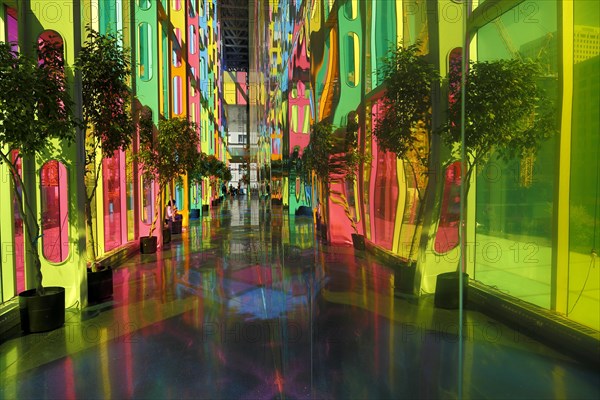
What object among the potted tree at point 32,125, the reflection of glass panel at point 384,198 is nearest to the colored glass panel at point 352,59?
the reflection of glass panel at point 384,198

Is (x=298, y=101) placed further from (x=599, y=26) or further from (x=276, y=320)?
(x=276, y=320)

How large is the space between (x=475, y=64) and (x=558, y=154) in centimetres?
41

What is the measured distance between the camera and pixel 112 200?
7.47m

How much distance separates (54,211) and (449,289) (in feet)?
14.7

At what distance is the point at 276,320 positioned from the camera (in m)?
4.13

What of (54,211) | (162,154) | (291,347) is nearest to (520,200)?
(291,347)

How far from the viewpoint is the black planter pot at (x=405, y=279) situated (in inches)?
61.5

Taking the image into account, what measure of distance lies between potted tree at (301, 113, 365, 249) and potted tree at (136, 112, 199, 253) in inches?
296

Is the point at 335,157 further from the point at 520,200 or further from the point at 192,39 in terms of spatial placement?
the point at 192,39

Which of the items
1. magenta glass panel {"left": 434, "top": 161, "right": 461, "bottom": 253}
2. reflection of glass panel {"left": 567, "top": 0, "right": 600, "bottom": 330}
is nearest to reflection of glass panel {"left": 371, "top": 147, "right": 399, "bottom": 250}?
magenta glass panel {"left": 434, "top": 161, "right": 461, "bottom": 253}

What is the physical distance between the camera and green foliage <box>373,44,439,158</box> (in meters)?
1.48

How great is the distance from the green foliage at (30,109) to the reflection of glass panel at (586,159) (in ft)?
13.1

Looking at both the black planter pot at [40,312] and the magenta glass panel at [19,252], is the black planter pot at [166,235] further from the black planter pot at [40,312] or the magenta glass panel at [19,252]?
the black planter pot at [40,312]

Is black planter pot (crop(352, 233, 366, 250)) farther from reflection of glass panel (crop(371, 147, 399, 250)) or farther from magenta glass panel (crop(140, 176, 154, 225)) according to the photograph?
magenta glass panel (crop(140, 176, 154, 225))
